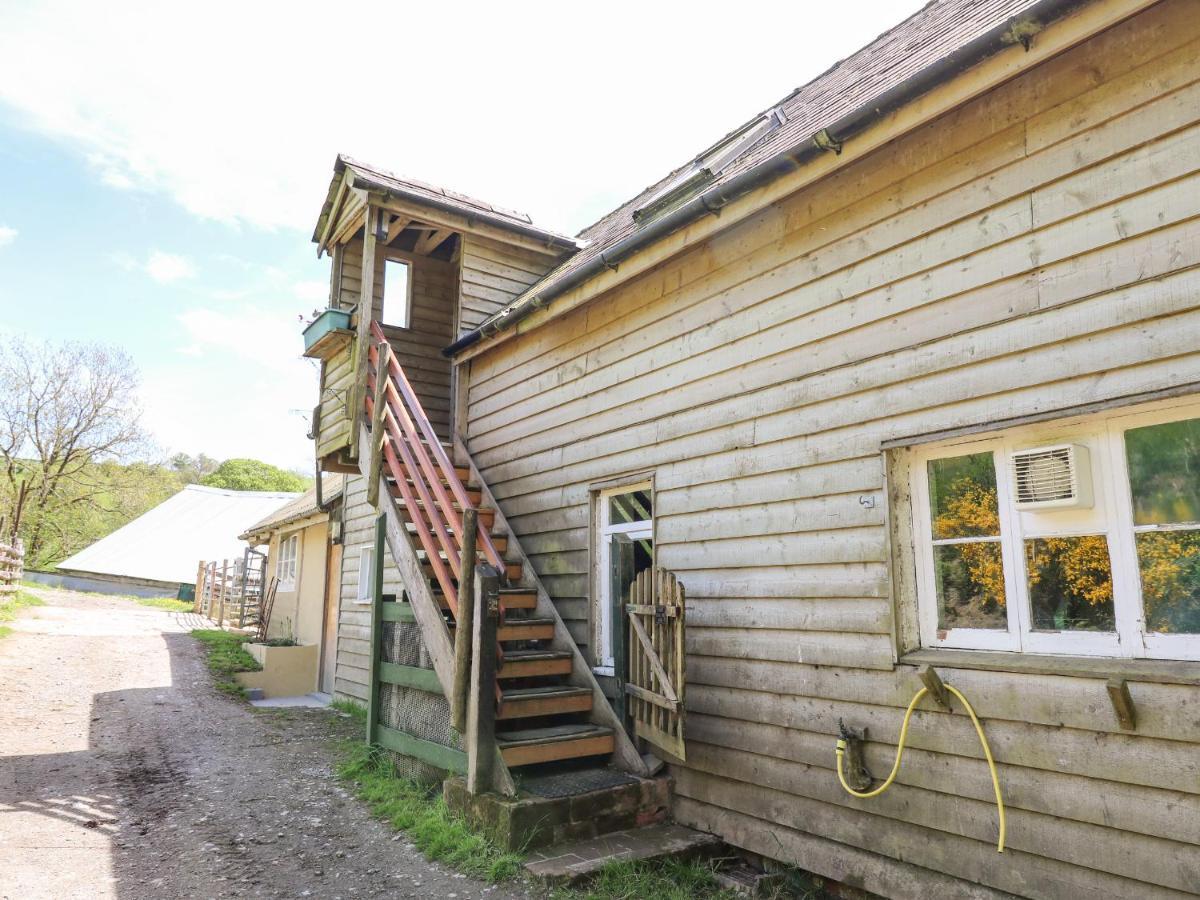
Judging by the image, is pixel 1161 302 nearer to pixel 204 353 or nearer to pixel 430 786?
pixel 430 786

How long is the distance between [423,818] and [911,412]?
14.2ft

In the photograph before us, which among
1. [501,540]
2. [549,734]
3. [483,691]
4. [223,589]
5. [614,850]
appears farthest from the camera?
[223,589]

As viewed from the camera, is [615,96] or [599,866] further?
[615,96]

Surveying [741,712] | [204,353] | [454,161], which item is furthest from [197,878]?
[204,353]

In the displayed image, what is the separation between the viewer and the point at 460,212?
8.50 m

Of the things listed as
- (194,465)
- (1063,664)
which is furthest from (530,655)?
(194,465)

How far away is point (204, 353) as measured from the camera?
7406 centimetres

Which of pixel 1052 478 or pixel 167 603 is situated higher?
pixel 1052 478

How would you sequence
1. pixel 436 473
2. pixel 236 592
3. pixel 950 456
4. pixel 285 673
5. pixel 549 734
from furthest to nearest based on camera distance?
pixel 236 592
pixel 285 673
pixel 436 473
pixel 549 734
pixel 950 456

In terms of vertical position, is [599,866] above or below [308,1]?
below

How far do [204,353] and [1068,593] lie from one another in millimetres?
83537

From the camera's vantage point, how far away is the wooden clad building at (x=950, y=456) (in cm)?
297

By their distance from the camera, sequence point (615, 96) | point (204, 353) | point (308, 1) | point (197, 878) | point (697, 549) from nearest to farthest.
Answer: point (197, 878) → point (697, 549) → point (308, 1) → point (615, 96) → point (204, 353)

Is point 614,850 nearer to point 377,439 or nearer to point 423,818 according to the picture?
point 423,818
